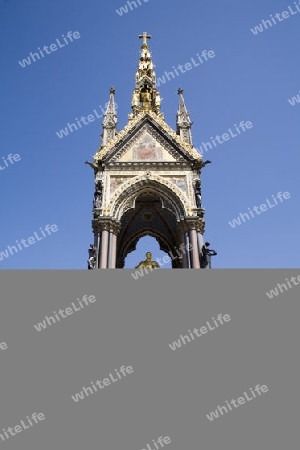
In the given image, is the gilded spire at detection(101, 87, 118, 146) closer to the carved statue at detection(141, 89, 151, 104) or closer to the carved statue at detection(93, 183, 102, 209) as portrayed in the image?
the carved statue at detection(141, 89, 151, 104)

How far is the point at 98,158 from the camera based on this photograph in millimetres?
17391

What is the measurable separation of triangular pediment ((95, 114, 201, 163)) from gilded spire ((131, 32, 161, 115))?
1815 mm

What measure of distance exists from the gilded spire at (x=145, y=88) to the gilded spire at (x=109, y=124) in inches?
44.6

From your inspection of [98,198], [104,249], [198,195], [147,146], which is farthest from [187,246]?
[147,146]

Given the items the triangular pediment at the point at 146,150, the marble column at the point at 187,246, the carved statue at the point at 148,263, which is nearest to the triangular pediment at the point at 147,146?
the triangular pediment at the point at 146,150

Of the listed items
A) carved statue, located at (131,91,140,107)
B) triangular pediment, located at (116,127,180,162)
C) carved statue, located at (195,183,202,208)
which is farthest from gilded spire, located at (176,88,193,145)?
carved statue, located at (195,183,202,208)

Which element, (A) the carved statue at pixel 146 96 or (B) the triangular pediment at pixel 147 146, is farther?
(A) the carved statue at pixel 146 96

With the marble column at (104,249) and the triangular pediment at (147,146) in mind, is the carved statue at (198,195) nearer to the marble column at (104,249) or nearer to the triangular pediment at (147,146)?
the triangular pediment at (147,146)

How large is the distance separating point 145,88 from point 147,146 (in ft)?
18.7

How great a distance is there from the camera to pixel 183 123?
64.6 ft

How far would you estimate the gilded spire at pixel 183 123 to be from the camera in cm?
1912
